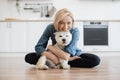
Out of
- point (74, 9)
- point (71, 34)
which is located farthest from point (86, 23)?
point (71, 34)

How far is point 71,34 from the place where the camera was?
2887mm

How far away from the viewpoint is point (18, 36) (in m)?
5.43

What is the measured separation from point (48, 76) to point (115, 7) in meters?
3.92

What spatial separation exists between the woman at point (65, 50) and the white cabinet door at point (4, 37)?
2.41m

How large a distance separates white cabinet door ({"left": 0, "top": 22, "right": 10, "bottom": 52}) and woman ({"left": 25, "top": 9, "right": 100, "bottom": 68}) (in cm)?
241

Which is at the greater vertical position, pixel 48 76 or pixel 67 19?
pixel 67 19

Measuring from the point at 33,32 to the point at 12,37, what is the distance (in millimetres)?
393

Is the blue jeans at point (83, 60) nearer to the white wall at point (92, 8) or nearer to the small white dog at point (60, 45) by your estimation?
the small white dog at point (60, 45)

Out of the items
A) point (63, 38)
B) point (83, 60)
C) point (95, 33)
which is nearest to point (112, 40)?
point (95, 33)

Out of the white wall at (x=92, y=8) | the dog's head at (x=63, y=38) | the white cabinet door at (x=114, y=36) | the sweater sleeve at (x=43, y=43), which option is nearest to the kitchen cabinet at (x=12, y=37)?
the white wall at (x=92, y=8)

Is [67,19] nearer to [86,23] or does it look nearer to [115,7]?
[86,23]

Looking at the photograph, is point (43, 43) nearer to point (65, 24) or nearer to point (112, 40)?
point (65, 24)

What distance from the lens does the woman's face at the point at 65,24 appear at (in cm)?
280

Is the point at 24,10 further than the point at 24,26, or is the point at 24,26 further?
the point at 24,10
